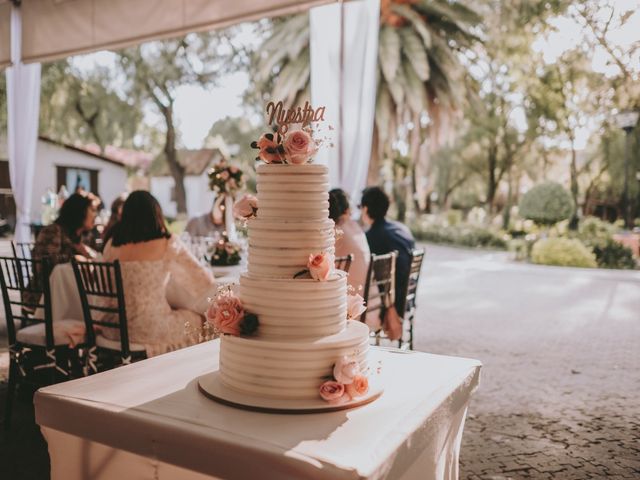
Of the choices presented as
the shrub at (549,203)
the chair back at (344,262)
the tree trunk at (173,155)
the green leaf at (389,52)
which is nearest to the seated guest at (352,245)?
the chair back at (344,262)

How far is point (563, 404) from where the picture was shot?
452cm

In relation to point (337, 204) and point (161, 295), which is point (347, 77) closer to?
point (337, 204)

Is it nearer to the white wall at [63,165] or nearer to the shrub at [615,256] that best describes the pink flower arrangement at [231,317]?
the shrub at [615,256]

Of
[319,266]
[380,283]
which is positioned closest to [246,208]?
[319,266]

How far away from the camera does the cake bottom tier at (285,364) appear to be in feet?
5.79

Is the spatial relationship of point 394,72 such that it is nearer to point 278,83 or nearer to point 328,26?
point 278,83

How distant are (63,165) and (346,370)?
2562 cm

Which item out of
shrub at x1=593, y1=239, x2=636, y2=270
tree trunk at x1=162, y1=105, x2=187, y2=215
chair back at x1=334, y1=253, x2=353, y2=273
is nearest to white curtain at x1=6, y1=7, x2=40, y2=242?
chair back at x1=334, y1=253, x2=353, y2=273

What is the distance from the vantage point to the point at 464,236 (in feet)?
67.2

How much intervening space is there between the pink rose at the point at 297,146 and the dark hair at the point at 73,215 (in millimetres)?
3655

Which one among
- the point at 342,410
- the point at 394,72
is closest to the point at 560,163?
the point at 394,72

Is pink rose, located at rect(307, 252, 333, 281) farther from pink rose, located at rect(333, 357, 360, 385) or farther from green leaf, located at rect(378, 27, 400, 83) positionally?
green leaf, located at rect(378, 27, 400, 83)

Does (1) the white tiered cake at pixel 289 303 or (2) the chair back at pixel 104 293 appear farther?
(2) the chair back at pixel 104 293

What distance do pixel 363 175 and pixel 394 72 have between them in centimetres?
558
